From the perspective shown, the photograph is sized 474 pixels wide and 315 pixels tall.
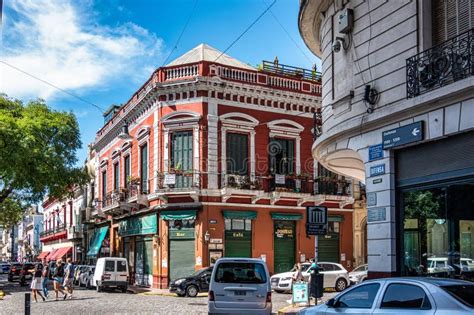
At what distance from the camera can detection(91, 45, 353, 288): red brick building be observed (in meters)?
30.8

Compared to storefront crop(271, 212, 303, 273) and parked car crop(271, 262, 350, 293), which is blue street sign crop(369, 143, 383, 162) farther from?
storefront crop(271, 212, 303, 273)

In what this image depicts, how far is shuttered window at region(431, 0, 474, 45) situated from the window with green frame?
19328mm

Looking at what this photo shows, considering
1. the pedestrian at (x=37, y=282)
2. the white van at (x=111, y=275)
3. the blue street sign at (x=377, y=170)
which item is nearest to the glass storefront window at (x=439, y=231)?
the blue street sign at (x=377, y=170)

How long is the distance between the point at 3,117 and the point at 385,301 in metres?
28.0

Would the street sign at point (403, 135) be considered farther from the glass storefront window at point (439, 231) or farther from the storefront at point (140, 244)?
the storefront at point (140, 244)

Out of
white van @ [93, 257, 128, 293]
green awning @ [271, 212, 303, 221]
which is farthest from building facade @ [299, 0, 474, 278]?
white van @ [93, 257, 128, 293]

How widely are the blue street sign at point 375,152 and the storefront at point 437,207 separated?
42 cm

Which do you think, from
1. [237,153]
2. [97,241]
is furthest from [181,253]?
[97,241]

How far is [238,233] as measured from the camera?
31359mm

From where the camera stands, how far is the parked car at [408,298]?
7.97 metres

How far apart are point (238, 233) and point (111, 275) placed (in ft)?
22.3

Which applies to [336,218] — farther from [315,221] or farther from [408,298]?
[408,298]

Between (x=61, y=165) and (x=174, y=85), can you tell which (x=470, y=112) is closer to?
(x=174, y=85)

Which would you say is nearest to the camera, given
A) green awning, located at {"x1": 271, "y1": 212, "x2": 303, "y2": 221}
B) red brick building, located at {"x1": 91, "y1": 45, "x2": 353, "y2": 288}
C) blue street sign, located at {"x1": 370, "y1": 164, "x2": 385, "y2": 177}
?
blue street sign, located at {"x1": 370, "y1": 164, "x2": 385, "y2": 177}
